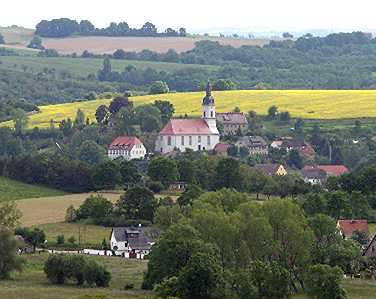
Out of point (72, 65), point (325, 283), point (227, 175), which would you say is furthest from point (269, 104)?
point (325, 283)

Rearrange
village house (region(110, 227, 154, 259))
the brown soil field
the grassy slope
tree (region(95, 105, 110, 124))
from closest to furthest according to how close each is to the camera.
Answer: the grassy slope < village house (region(110, 227, 154, 259)) < the brown soil field < tree (region(95, 105, 110, 124))

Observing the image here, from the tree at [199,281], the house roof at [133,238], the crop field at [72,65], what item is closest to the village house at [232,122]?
Result: the house roof at [133,238]

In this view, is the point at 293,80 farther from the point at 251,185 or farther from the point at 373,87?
the point at 251,185

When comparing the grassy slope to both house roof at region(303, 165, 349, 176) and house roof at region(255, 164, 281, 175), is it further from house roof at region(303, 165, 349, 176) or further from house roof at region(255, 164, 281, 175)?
house roof at region(303, 165, 349, 176)

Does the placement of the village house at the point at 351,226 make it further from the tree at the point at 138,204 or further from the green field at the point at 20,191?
the green field at the point at 20,191

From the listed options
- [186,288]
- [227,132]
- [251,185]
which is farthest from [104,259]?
[227,132]

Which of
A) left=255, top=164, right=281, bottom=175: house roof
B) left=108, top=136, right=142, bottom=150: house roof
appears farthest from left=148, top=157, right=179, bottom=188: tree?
left=108, top=136, right=142, bottom=150: house roof
